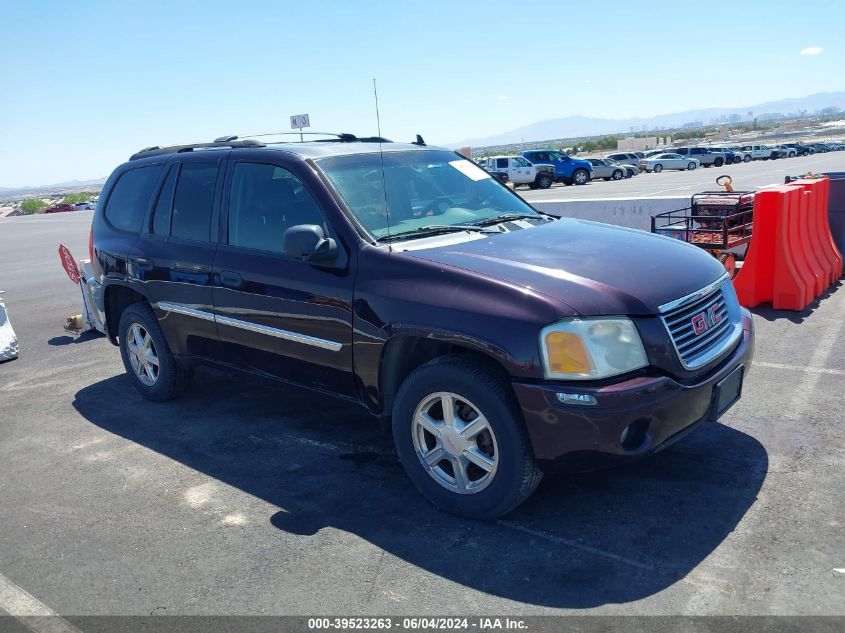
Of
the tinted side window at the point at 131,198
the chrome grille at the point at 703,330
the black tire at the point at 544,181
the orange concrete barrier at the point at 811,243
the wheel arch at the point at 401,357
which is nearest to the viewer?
the chrome grille at the point at 703,330

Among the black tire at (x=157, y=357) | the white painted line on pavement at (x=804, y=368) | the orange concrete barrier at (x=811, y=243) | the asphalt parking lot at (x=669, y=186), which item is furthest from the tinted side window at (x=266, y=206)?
the asphalt parking lot at (x=669, y=186)

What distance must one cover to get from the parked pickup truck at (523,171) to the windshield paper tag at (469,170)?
3234cm

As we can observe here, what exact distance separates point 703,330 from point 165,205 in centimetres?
387

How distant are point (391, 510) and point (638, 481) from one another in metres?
1.37

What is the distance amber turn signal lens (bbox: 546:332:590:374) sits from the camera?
338cm

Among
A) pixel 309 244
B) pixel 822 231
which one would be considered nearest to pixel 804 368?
pixel 822 231

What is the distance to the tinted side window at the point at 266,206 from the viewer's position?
455 centimetres

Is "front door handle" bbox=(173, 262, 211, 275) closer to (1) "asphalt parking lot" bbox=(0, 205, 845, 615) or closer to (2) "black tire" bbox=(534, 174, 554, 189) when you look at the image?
(1) "asphalt parking lot" bbox=(0, 205, 845, 615)

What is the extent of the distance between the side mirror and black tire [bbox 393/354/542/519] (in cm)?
86

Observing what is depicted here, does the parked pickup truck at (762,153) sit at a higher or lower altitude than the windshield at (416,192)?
lower

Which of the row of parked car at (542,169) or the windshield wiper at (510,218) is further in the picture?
the row of parked car at (542,169)

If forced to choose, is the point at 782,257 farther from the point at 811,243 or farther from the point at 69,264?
the point at 69,264

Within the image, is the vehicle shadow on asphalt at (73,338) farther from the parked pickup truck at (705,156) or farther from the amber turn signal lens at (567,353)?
the parked pickup truck at (705,156)

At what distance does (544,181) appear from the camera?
125 ft
